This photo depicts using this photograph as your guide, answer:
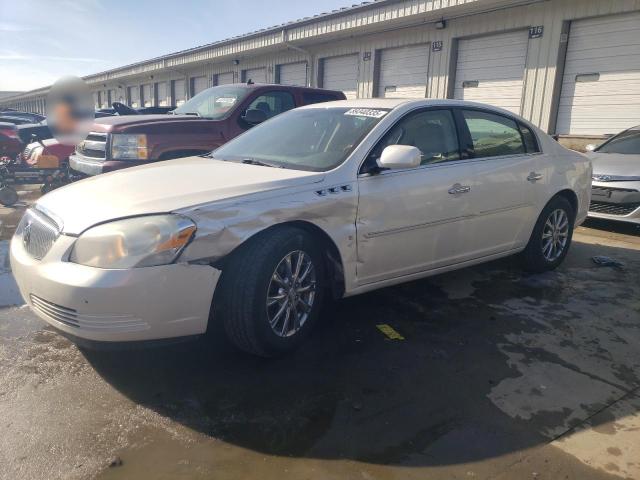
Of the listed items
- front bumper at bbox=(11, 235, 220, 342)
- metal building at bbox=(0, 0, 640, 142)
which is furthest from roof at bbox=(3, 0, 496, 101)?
front bumper at bbox=(11, 235, 220, 342)

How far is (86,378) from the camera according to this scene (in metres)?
2.93

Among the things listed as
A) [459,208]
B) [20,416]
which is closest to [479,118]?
[459,208]

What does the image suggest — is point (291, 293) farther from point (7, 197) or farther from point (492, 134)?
point (7, 197)

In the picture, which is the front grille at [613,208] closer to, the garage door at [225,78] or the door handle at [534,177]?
the door handle at [534,177]

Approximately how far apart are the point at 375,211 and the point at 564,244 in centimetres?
266

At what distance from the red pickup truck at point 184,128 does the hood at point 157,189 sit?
8.72ft

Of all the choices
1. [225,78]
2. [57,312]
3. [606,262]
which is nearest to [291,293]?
[57,312]

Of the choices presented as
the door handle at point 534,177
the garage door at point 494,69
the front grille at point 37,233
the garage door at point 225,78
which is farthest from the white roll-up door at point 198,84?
the front grille at point 37,233

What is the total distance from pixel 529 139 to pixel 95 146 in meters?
4.94

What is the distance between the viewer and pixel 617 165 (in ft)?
23.1

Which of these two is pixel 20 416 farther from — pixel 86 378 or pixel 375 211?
pixel 375 211

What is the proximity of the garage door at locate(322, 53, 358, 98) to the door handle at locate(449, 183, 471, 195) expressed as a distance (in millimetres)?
11284

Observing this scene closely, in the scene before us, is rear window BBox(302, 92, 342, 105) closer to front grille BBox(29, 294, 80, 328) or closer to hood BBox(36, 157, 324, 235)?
hood BBox(36, 157, 324, 235)

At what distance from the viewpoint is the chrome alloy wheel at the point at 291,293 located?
10.1ft
